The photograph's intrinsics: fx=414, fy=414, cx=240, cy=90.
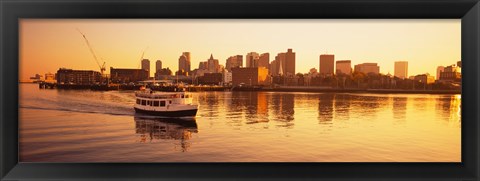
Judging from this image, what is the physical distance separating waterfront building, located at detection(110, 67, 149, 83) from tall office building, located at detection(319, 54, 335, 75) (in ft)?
5.32

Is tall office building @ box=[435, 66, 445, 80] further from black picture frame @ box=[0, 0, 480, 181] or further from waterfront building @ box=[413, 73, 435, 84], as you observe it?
black picture frame @ box=[0, 0, 480, 181]

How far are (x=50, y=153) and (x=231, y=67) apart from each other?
1697 mm

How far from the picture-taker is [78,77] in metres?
3.78

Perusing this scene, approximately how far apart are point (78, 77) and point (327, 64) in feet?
7.53

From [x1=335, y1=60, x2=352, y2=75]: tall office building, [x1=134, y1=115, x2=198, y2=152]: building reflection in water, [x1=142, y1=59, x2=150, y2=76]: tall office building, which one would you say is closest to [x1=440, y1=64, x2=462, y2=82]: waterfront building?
[x1=335, y1=60, x2=352, y2=75]: tall office building

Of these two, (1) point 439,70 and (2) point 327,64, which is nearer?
(1) point 439,70

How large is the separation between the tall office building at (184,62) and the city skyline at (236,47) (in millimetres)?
38

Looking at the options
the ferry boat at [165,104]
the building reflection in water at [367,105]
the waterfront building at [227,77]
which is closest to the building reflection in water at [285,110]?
the waterfront building at [227,77]

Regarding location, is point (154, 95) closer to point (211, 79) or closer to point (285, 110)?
point (211, 79)

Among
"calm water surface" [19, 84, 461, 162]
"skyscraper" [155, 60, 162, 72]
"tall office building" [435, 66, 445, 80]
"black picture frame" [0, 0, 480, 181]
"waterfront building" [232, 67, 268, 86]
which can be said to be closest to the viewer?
"black picture frame" [0, 0, 480, 181]

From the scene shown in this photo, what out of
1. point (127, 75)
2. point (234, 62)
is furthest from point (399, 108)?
point (127, 75)

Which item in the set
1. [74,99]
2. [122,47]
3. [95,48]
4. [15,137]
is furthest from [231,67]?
[15,137]

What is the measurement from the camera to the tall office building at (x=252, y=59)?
12.5 ft

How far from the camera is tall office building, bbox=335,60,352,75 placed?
12.5 ft
